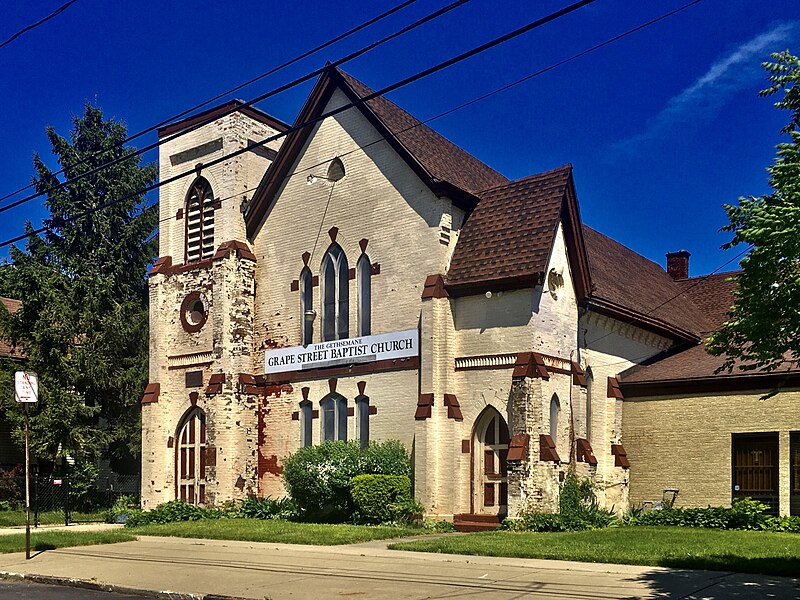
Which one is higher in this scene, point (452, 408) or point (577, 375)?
point (577, 375)

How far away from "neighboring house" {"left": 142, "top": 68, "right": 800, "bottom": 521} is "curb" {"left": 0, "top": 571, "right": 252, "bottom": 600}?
35.8 ft

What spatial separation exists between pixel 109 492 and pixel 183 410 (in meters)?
7.63

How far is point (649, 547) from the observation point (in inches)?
666

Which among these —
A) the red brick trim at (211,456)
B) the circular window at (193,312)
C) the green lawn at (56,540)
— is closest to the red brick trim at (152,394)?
the circular window at (193,312)

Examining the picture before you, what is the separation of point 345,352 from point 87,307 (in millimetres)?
11477

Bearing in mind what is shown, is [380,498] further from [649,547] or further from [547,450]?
[649,547]

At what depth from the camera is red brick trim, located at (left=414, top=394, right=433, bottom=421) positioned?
23984mm

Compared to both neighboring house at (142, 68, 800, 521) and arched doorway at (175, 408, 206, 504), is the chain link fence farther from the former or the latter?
arched doorway at (175, 408, 206, 504)

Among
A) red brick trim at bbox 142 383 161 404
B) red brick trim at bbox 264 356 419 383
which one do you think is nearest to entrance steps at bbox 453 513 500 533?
red brick trim at bbox 264 356 419 383

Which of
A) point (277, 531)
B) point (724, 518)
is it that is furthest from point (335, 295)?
point (724, 518)

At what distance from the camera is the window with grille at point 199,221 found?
30203 mm

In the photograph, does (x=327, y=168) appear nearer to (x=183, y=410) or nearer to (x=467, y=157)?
(x=467, y=157)

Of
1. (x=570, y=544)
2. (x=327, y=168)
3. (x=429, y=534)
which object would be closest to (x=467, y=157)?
(x=327, y=168)

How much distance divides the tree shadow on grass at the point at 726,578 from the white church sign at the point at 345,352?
11317mm
